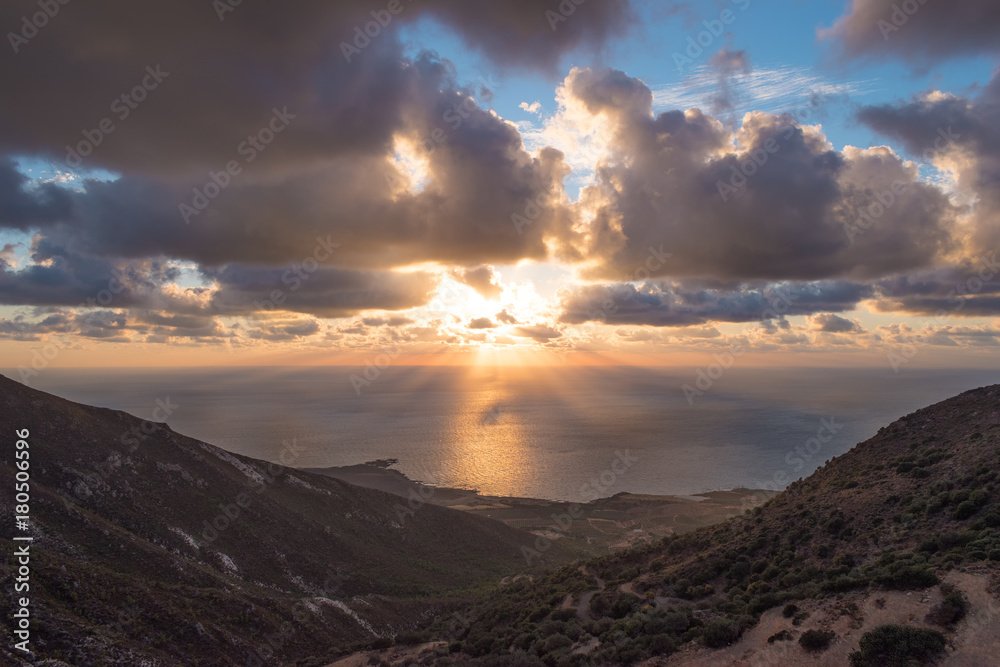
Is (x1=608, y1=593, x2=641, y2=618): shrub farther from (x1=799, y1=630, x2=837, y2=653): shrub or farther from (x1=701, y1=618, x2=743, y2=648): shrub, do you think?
(x1=799, y1=630, x2=837, y2=653): shrub

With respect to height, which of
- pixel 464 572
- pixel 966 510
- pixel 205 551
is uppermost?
pixel 966 510

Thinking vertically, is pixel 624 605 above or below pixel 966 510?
below

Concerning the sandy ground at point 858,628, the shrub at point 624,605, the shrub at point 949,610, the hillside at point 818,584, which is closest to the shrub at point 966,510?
the hillside at point 818,584

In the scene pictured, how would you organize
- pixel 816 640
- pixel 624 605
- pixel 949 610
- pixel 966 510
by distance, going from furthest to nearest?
pixel 624 605 → pixel 966 510 → pixel 816 640 → pixel 949 610

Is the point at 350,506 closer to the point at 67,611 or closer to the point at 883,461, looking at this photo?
the point at 67,611

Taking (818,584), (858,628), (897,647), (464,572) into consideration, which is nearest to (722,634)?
(858,628)

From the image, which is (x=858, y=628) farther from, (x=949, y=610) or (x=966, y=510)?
(x=966, y=510)

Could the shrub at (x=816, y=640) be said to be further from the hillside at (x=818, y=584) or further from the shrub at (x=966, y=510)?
the shrub at (x=966, y=510)

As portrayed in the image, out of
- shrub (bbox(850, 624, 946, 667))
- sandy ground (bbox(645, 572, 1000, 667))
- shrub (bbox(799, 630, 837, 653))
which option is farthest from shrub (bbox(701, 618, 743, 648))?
shrub (bbox(850, 624, 946, 667))
